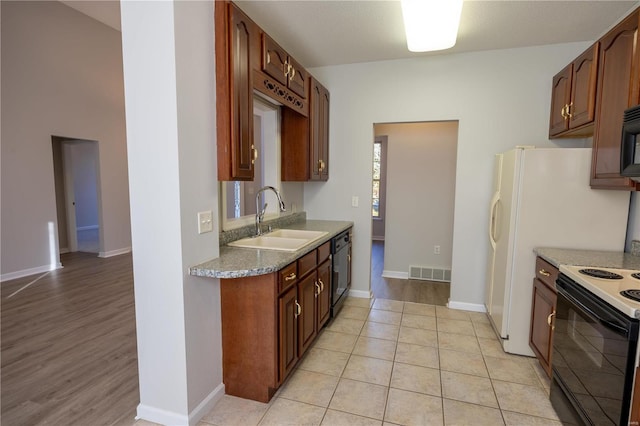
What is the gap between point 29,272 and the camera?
14.7ft

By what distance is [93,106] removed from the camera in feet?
17.5

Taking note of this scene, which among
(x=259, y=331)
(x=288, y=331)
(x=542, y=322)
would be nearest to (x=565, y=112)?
(x=542, y=322)

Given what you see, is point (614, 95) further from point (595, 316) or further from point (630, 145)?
point (595, 316)

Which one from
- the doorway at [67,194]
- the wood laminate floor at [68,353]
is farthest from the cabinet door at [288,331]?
the doorway at [67,194]

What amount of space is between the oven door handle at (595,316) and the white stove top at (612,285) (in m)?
0.08

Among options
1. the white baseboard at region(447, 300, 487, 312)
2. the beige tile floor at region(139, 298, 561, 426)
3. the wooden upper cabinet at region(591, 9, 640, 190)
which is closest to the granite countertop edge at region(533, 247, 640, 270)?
the wooden upper cabinet at region(591, 9, 640, 190)

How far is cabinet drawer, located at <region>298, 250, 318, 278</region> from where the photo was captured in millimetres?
2167

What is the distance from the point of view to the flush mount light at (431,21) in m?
1.83

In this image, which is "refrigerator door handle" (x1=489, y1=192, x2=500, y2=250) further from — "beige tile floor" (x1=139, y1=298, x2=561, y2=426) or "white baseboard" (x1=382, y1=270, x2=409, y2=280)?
"white baseboard" (x1=382, y1=270, x2=409, y2=280)

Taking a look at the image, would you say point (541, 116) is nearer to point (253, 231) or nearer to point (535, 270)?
point (535, 270)

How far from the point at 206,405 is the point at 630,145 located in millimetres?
2804

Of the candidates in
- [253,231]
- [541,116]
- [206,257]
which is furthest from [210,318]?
[541,116]

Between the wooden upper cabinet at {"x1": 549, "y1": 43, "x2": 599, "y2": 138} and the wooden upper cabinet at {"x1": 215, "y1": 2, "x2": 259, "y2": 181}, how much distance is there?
2403 millimetres

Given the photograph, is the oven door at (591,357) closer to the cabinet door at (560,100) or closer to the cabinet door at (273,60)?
the cabinet door at (560,100)
